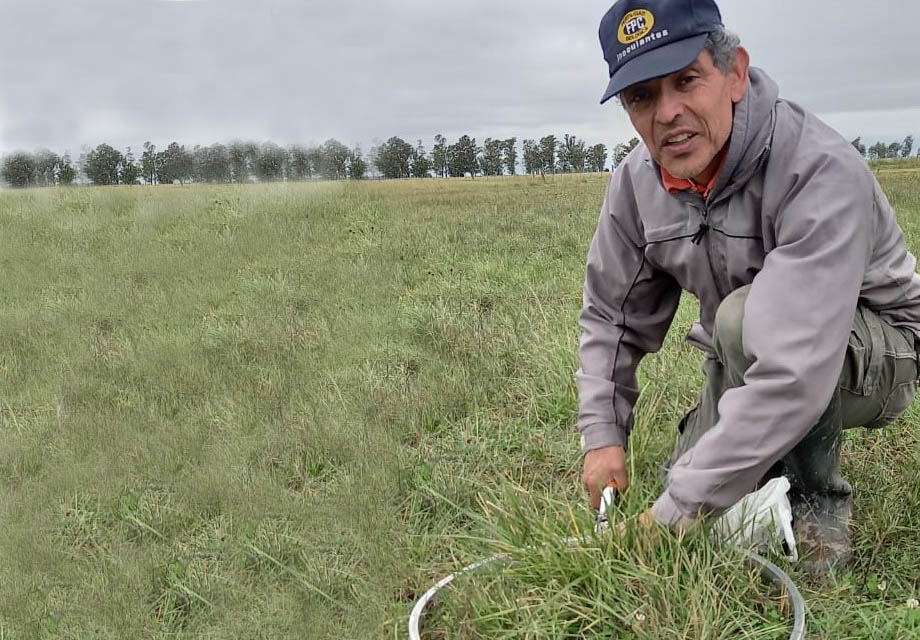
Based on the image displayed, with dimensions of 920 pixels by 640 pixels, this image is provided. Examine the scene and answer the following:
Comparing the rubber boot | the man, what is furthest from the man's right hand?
the rubber boot

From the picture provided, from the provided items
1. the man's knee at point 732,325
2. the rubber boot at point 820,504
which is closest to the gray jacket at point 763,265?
the man's knee at point 732,325

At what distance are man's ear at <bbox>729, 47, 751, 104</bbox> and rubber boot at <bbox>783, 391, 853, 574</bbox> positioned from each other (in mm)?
1079

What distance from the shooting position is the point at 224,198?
36.5 ft

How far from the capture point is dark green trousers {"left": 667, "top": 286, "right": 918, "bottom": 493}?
239cm

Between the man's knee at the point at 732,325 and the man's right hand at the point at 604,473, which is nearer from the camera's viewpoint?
the man's knee at the point at 732,325

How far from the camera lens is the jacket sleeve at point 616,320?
2.68m

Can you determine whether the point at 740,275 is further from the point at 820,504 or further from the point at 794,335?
the point at 820,504

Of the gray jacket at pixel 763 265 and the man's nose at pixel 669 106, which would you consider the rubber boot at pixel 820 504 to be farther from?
the man's nose at pixel 669 106

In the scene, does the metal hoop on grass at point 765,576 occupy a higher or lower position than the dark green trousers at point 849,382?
lower

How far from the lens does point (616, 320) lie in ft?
9.11

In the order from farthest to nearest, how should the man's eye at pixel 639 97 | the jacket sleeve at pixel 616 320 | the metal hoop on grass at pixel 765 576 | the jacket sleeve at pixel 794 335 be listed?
the jacket sleeve at pixel 616 320 < the man's eye at pixel 639 97 < the metal hoop on grass at pixel 765 576 < the jacket sleeve at pixel 794 335

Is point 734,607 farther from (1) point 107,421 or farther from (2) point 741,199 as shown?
(1) point 107,421

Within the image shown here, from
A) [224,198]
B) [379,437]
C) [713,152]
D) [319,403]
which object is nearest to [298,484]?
[379,437]

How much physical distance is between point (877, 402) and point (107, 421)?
410 cm
